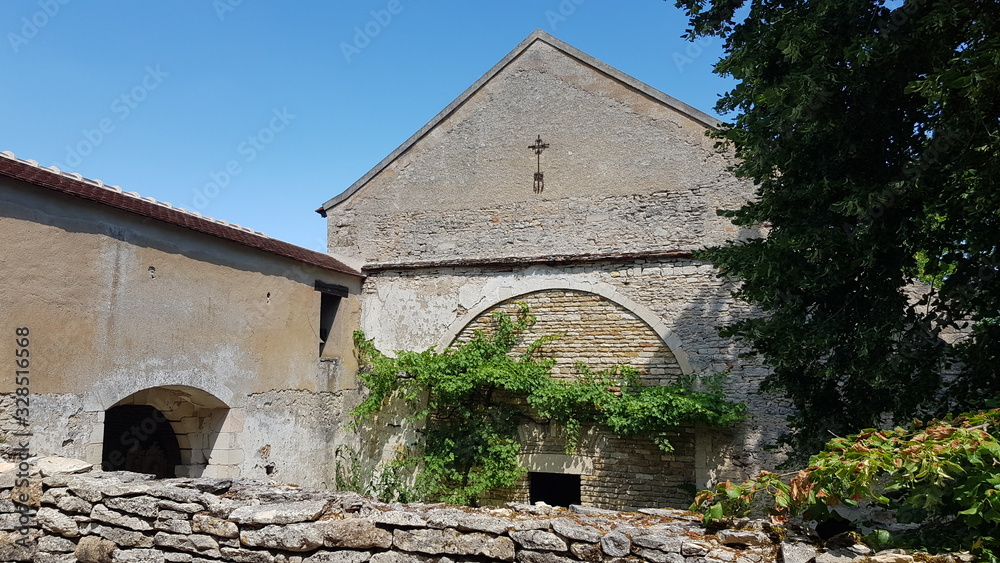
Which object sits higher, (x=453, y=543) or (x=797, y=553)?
(x=797, y=553)

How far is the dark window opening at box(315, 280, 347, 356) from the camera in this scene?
30.8ft

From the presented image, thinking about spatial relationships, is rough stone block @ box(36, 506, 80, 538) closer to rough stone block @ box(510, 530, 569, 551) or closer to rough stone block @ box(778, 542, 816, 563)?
rough stone block @ box(510, 530, 569, 551)

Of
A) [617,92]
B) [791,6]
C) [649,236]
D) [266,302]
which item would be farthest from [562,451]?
[791,6]

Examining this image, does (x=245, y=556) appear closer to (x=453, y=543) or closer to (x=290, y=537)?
(x=290, y=537)

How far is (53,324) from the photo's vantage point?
5812 mm

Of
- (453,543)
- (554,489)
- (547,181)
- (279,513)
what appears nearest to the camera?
(453,543)

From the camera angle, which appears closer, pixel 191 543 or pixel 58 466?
pixel 191 543

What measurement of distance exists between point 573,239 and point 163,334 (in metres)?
5.32

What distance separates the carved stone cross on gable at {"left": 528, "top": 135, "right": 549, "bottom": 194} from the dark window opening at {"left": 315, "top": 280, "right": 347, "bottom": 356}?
127 inches

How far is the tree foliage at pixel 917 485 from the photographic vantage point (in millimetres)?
3117

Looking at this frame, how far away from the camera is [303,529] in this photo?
412cm

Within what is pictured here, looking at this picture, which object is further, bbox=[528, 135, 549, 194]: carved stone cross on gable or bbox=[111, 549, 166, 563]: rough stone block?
bbox=[528, 135, 549, 194]: carved stone cross on gable

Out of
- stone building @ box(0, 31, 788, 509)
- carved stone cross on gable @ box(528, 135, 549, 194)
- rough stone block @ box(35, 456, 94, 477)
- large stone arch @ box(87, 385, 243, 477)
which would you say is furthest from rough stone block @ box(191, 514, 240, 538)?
carved stone cross on gable @ box(528, 135, 549, 194)

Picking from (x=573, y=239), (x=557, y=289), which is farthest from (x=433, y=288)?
(x=573, y=239)
